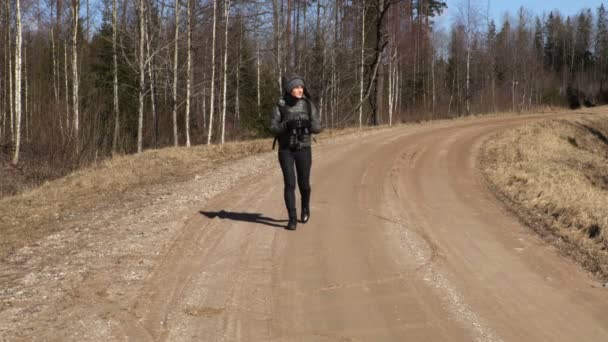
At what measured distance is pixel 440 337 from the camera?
4.48 meters

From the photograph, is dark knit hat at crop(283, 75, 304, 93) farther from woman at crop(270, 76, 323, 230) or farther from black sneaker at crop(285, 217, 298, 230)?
black sneaker at crop(285, 217, 298, 230)

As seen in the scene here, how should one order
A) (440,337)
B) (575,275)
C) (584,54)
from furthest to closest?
(584,54), (575,275), (440,337)

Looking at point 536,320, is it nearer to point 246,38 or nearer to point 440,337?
point 440,337

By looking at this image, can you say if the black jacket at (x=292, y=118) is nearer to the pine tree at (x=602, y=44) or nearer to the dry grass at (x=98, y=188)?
the dry grass at (x=98, y=188)

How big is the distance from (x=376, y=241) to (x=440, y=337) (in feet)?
8.57

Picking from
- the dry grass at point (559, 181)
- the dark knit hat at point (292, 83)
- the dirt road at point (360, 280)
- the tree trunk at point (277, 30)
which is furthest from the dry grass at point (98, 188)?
the tree trunk at point (277, 30)

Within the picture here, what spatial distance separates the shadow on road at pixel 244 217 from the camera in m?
8.01

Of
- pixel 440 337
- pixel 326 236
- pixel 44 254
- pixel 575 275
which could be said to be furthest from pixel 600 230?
pixel 44 254

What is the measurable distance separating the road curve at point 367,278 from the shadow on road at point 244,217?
0.04 metres

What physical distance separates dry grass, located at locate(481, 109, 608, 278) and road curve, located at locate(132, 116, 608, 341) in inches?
16.5

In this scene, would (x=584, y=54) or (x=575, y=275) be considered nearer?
(x=575, y=275)

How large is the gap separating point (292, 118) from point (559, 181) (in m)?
6.83

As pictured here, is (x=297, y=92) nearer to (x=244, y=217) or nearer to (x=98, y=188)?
(x=244, y=217)

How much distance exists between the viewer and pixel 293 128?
733 centimetres
